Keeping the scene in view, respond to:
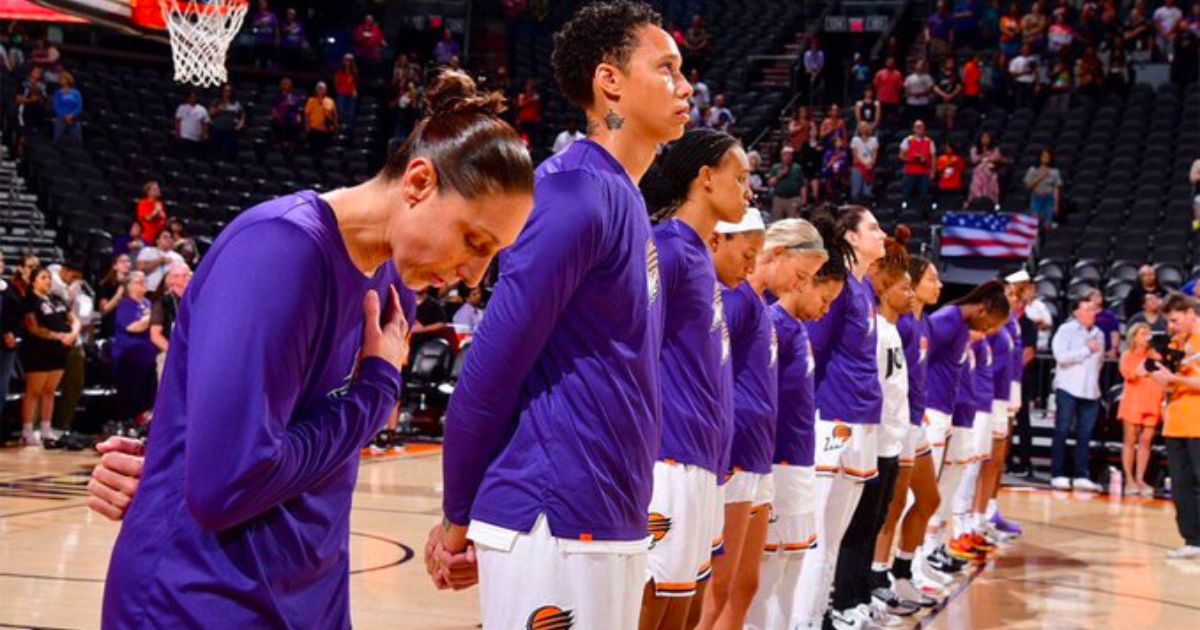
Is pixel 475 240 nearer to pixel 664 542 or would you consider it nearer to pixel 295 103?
pixel 664 542

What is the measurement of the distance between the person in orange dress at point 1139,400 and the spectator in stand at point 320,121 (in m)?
12.2

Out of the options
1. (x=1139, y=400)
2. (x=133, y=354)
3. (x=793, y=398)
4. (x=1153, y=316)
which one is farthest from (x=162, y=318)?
(x=1153, y=316)

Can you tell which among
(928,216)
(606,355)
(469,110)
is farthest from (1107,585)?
(928,216)

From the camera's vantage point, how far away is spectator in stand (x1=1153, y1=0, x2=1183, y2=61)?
21.0 meters

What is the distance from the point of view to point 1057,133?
65.8ft

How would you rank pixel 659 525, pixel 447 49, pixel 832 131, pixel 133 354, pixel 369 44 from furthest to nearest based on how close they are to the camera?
pixel 369 44
pixel 447 49
pixel 832 131
pixel 133 354
pixel 659 525

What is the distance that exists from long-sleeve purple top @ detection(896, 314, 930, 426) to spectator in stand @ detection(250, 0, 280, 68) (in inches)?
675

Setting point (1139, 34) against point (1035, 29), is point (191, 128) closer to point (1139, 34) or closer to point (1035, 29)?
point (1035, 29)

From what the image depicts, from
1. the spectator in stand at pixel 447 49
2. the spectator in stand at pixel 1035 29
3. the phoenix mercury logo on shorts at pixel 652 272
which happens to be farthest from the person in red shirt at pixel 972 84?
the phoenix mercury logo on shorts at pixel 652 272

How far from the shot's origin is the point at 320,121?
21.6m

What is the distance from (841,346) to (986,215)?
10840 millimetres

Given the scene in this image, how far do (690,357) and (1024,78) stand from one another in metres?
18.3

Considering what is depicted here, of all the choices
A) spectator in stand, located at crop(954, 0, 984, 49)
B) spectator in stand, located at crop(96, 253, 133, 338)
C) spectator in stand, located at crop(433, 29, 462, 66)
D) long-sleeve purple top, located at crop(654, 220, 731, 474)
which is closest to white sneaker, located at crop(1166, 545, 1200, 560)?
long-sleeve purple top, located at crop(654, 220, 731, 474)

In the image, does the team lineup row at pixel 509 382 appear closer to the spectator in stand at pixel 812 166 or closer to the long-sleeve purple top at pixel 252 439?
the long-sleeve purple top at pixel 252 439
